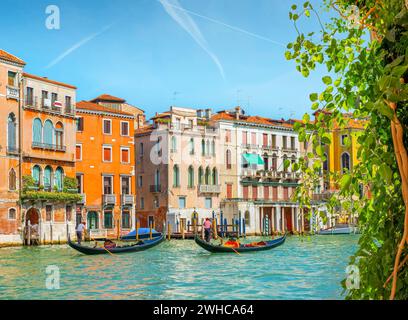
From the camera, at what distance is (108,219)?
24.5m

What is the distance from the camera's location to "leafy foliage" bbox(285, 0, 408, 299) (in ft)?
4.43

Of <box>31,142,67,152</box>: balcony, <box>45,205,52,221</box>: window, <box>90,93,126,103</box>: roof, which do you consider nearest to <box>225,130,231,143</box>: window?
<box>90,93,126,103</box>: roof

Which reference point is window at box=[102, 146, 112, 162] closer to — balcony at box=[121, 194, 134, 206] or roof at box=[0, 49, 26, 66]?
balcony at box=[121, 194, 134, 206]

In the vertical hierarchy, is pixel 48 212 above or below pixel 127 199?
below

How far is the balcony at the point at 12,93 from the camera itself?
19.9 meters

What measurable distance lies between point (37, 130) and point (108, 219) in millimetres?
4755

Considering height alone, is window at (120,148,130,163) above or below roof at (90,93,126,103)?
below

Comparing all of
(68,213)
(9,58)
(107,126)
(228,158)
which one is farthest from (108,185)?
(228,158)

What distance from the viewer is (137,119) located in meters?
29.0

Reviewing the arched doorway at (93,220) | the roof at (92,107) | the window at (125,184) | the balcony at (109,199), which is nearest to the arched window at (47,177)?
the arched doorway at (93,220)

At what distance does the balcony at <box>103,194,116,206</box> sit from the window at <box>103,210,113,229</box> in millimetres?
306

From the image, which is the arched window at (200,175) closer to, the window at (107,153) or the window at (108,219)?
the window at (107,153)

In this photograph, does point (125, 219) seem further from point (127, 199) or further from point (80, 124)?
point (80, 124)

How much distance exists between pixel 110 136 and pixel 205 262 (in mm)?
12142
